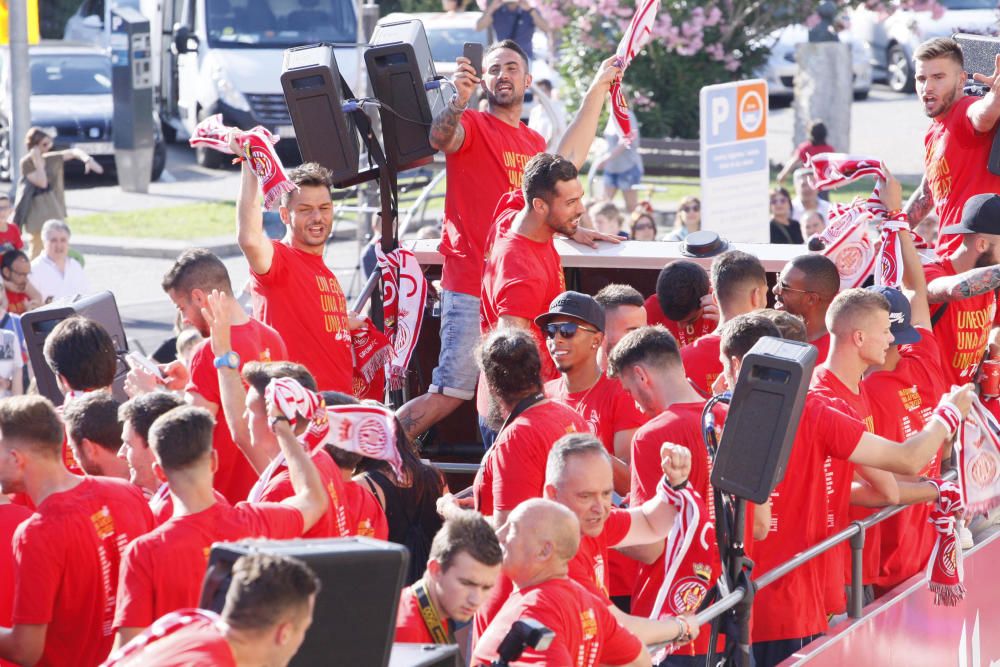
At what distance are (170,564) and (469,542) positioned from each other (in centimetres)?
86

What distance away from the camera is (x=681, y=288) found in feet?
22.7

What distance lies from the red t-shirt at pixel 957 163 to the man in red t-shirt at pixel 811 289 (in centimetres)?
143

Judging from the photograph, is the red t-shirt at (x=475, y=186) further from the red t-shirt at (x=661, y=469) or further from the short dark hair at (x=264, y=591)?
the short dark hair at (x=264, y=591)

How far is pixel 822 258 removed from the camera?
22.2ft

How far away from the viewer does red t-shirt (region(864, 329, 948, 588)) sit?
6.46m

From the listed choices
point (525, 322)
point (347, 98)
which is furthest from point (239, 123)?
point (525, 322)

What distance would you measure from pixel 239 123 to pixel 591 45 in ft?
17.0

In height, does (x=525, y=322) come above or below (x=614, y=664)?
above

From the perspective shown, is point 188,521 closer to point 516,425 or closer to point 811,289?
point 516,425

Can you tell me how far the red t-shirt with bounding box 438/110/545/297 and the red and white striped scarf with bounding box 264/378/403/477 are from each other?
8.21 ft

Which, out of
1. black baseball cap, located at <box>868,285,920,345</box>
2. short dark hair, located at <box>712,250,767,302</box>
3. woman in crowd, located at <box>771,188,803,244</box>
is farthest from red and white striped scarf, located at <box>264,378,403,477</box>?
woman in crowd, located at <box>771,188,803,244</box>

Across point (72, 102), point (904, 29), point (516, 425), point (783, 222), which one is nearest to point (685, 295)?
point (516, 425)

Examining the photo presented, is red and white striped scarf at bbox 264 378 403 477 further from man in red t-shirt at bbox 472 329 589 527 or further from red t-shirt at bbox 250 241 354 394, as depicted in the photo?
red t-shirt at bbox 250 241 354 394

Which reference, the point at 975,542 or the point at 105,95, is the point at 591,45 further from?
the point at 975,542
